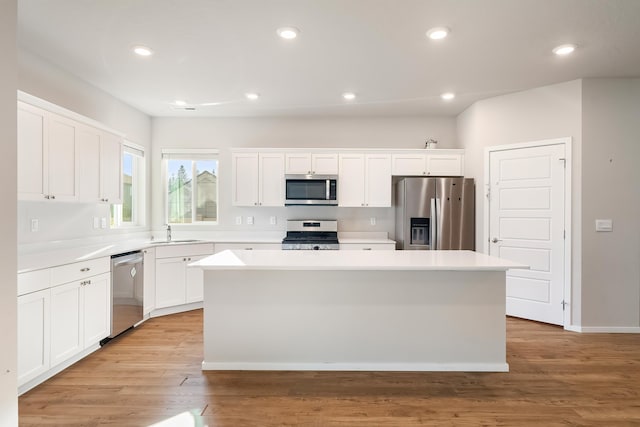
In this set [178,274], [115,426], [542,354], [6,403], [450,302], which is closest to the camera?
[6,403]

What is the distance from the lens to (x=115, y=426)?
6.44 feet

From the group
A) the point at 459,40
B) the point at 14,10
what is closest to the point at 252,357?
the point at 14,10

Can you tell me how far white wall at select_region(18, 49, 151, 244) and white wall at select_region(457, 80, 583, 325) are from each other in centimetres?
463

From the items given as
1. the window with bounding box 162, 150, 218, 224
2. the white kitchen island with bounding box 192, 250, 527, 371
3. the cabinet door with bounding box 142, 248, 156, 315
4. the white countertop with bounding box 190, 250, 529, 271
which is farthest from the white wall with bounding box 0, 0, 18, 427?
the window with bounding box 162, 150, 218, 224

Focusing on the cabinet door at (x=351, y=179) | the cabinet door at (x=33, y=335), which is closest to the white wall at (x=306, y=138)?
the cabinet door at (x=351, y=179)

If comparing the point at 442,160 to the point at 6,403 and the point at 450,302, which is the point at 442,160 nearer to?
the point at 450,302

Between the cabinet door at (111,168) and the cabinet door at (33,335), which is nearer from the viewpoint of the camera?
the cabinet door at (33,335)

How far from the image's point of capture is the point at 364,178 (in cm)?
468

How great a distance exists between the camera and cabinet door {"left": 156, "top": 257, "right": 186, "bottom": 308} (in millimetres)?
3967

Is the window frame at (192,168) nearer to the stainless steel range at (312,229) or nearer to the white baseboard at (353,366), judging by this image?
the stainless steel range at (312,229)

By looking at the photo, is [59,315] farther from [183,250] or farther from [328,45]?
[328,45]

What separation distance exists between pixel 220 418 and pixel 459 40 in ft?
10.8

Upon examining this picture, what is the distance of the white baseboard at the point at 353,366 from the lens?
103 inches

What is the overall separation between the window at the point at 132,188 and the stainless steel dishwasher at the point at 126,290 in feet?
3.85
